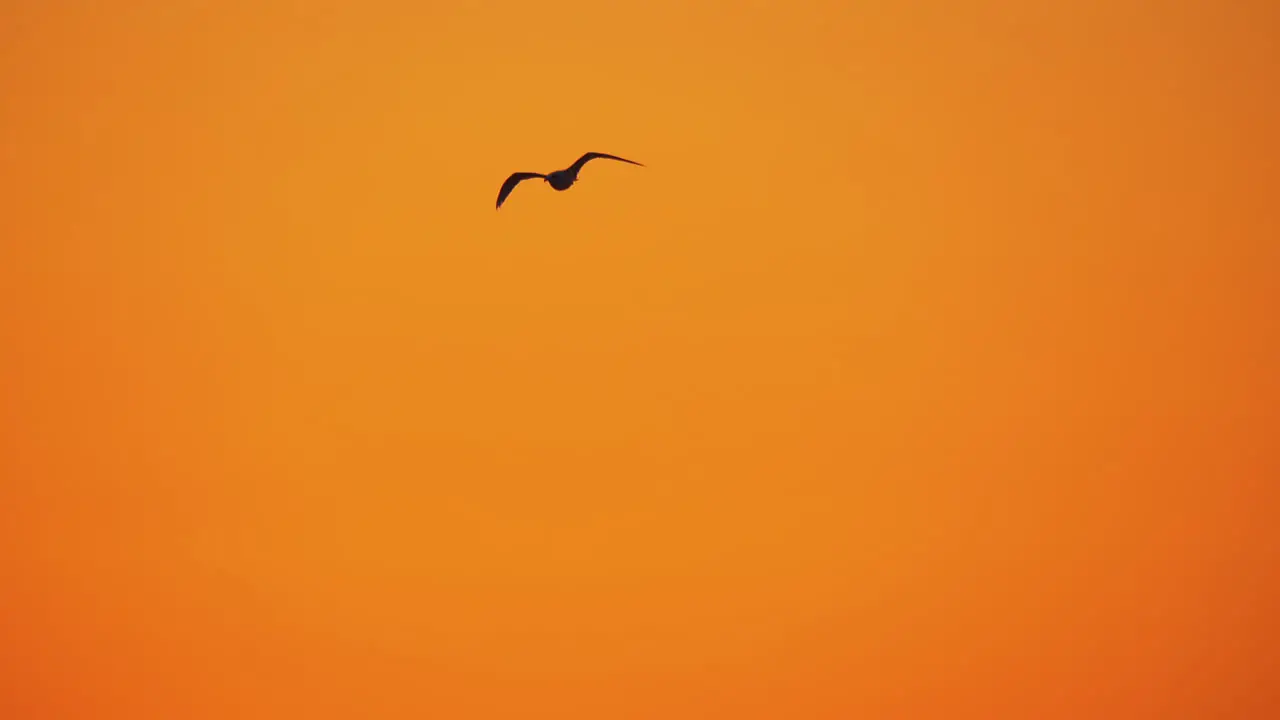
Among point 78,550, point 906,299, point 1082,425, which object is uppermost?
point 906,299

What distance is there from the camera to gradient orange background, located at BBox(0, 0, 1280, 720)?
2.00m

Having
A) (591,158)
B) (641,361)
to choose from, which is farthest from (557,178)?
(641,361)

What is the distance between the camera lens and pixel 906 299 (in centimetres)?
214

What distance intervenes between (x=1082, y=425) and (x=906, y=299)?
435mm

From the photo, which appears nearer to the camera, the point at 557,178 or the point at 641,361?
the point at 557,178

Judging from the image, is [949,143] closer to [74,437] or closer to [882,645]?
[882,645]

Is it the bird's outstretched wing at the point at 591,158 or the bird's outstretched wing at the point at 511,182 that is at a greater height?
the bird's outstretched wing at the point at 591,158

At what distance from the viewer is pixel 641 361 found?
84.0 inches

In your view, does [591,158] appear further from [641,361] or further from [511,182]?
[641,361]

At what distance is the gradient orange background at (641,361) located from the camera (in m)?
2.00

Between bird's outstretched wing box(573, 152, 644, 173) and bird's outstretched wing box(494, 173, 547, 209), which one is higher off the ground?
bird's outstretched wing box(573, 152, 644, 173)

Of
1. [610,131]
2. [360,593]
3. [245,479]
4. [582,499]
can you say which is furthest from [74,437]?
[610,131]

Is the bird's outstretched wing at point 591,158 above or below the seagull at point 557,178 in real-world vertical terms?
above

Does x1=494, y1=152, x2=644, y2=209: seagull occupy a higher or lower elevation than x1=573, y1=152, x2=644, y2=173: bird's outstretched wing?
lower
